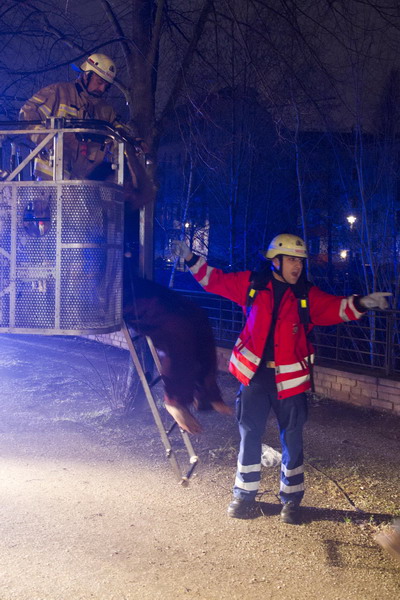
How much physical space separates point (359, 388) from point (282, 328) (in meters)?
4.00

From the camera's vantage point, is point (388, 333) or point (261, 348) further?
point (388, 333)

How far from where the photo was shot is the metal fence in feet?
27.0

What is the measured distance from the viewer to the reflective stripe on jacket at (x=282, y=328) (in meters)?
4.68

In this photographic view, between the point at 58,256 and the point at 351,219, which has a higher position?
the point at 351,219

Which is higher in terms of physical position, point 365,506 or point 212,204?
point 212,204

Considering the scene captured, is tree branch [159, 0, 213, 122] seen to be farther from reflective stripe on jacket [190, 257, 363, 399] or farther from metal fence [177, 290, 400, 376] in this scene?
reflective stripe on jacket [190, 257, 363, 399]

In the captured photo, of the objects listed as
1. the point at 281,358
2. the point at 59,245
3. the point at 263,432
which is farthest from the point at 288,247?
the point at 59,245

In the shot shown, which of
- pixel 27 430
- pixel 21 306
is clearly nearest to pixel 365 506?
pixel 21 306

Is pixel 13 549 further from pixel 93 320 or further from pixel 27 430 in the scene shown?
pixel 27 430

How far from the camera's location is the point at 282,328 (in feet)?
15.5

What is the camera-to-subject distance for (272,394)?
4805 millimetres

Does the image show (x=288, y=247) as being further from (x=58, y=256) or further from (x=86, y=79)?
(x=86, y=79)

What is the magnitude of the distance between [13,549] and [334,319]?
3033 millimetres

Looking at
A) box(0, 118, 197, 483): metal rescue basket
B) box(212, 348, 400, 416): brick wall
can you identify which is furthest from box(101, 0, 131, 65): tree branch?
box(212, 348, 400, 416): brick wall
